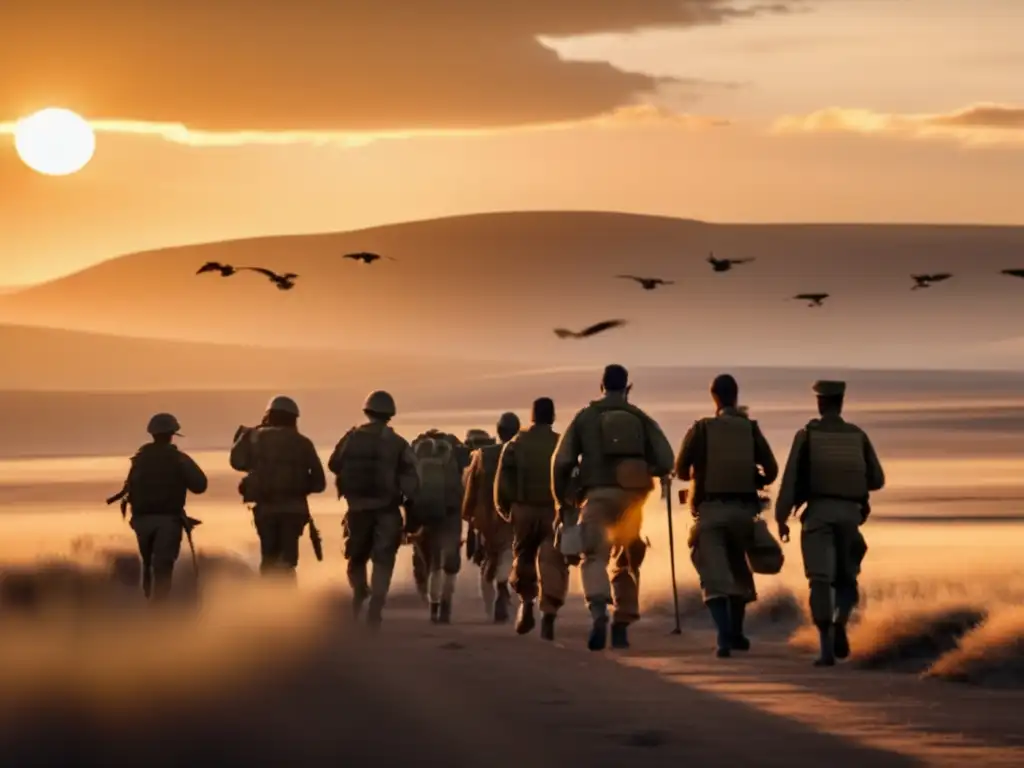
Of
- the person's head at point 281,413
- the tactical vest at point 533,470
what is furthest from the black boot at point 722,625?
the person's head at point 281,413

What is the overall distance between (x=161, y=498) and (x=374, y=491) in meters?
1.97

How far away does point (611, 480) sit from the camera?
24.2 meters

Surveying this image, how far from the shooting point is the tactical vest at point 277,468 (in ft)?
90.0

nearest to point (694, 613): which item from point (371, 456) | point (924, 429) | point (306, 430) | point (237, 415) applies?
point (371, 456)

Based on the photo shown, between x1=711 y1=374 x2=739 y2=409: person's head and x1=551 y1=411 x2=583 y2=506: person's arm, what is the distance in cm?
119

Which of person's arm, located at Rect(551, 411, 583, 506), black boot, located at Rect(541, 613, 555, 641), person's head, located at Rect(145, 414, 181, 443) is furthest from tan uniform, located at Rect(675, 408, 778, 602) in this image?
person's head, located at Rect(145, 414, 181, 443)

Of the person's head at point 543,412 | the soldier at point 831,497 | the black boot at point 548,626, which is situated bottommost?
the black boot at point 548,626

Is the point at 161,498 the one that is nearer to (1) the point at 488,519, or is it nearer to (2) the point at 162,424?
(2) the point at 162,424

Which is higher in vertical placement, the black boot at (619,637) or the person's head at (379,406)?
the person's head at (379,406)

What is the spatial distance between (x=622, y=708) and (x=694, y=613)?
1094cm

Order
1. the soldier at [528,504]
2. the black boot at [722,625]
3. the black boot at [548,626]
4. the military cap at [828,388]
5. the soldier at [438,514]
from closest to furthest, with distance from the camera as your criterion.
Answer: the military cap at [828,388], the black boot at [722,625], the black boot at [548,626], the soldier at [528,504], the soldier at [438,514]

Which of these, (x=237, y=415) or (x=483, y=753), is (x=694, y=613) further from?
(x=237, y=415)

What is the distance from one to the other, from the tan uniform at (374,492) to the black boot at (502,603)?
230 cm

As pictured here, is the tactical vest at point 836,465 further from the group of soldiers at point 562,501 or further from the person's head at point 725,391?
the person's head at point 725,391
